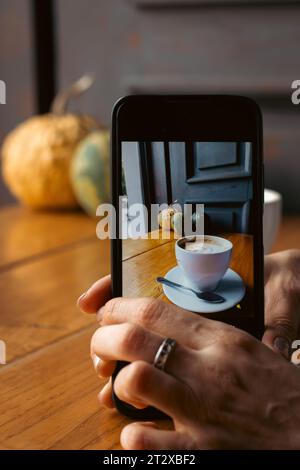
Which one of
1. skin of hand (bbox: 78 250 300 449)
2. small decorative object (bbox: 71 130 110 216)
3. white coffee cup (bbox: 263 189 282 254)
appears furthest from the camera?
small decorative object (bbox: 71 130 110 216)

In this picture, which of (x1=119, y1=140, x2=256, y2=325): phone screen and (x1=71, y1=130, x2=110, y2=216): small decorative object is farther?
(x1=71, y1=130, x2=110, y2=216): small decorative object

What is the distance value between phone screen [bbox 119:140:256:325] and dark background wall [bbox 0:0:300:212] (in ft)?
2.33

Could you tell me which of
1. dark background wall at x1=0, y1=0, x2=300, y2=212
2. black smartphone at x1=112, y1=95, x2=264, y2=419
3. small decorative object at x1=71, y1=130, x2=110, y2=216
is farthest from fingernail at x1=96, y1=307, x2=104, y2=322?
dark background wall at x1=0, y1=0, x2=300, y2=212

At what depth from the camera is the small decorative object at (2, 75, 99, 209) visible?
1.05m

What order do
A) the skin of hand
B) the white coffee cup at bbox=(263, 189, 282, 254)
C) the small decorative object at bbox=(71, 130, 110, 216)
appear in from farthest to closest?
the small decorative object at bbox=(71, 130, 110, 216) → the white coffee cup at bbox=(263, 189, 282, 254) → the skin of hand

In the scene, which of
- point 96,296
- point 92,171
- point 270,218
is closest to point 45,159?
point 92,171

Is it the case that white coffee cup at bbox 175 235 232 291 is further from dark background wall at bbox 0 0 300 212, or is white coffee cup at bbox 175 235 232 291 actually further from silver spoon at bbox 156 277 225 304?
dark background wall at bbox 0 0 300 212

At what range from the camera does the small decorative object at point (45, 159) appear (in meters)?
1.05

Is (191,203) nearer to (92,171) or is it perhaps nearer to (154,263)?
(154,263)

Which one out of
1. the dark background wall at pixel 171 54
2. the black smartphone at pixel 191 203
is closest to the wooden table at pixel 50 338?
the black smartphone at pixel 191 203

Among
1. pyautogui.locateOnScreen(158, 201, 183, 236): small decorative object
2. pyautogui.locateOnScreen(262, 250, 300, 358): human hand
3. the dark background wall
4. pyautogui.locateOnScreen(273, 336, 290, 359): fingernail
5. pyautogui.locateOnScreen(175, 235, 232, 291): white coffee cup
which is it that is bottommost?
pyautogui.locateOnScreen(273, 336, 290, 359): fingernail

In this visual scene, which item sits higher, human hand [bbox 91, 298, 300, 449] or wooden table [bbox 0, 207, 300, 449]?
human hand [bbox 91, 298, 300, 449]

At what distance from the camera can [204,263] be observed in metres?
0.40

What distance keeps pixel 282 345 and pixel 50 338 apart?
208 millimetres
